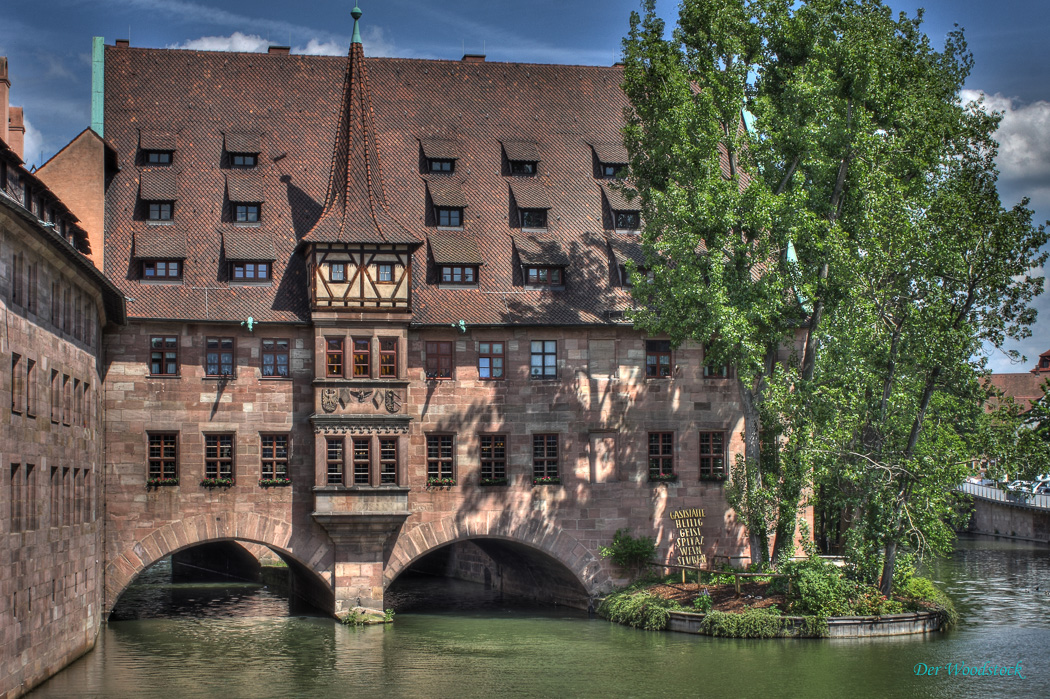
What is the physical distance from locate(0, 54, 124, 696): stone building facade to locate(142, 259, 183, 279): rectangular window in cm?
385

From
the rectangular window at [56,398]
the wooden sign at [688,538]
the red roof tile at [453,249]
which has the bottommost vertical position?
the wooden sign at [688,538]

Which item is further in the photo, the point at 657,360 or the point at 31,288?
the point at 657,360

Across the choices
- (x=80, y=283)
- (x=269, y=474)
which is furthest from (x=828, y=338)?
(x=80, y=283)

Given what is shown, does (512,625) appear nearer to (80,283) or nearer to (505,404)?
(505,404)

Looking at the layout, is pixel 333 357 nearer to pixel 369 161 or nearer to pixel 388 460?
pixel 388 460

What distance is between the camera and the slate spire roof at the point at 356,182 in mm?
38406

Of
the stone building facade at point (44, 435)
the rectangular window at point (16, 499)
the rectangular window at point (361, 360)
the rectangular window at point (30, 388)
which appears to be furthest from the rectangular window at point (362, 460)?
the rectangular window at point (16, 499)

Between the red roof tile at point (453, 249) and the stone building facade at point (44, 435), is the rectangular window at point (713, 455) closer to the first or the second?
the red roof tile at point (453, 249)

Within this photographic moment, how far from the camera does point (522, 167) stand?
144 feet

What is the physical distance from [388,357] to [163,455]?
703 cm

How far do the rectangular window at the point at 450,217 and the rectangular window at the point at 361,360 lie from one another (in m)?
5.57

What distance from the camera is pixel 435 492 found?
39.1 metres

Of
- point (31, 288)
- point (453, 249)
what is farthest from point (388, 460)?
point (31, 288)

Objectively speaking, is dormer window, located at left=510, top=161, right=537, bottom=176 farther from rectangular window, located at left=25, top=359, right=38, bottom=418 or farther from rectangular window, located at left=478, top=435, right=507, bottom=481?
rectangular window, located at left=25, top=359, right=38, bottom=418
